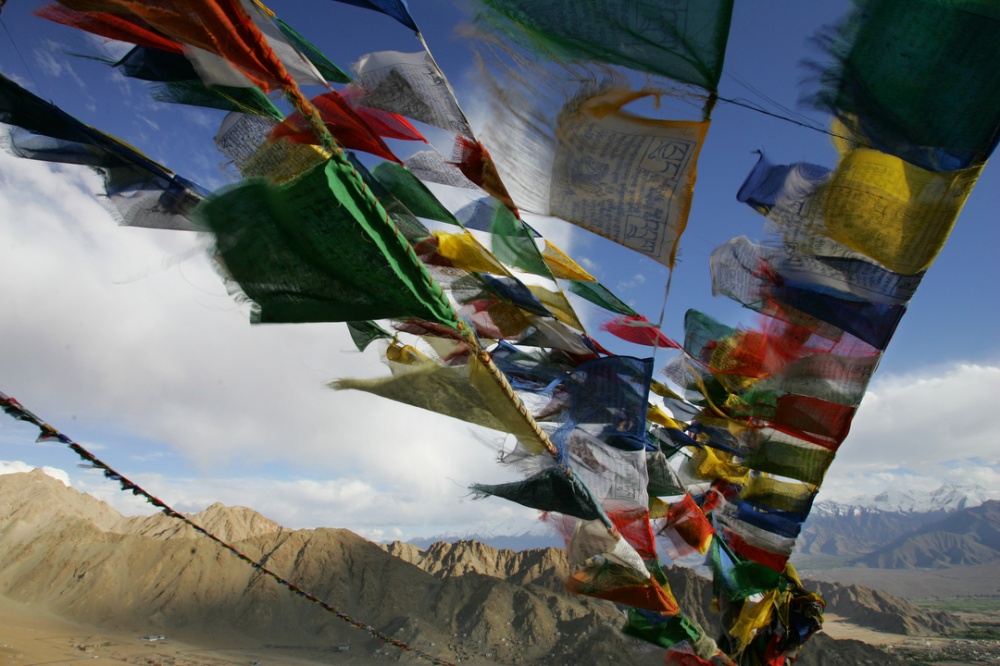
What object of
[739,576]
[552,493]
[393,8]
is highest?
[393,8]

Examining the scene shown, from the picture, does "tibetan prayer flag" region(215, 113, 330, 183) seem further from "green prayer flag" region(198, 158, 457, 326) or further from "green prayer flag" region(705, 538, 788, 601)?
"green prayer flag" region(705, 538, 788, 601)

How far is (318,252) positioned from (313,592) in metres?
54.1

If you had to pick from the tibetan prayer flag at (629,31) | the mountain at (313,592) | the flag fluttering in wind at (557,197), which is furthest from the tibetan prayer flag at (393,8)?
the mountain at (313,592)

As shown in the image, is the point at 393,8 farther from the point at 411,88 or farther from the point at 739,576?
the point at 739,576

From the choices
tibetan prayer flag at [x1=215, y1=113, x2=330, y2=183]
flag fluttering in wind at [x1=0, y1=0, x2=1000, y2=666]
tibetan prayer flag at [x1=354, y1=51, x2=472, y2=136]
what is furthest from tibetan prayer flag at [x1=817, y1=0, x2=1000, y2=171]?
tibetan prayer flag at [x1=215, y1=113, x2=330, y2=183]

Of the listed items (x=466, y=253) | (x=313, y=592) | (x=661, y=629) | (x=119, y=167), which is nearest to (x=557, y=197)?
(x=466, y=253)

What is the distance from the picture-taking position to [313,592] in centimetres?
4919

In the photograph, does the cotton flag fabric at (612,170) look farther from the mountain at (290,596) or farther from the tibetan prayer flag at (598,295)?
the mountain at (290,596)

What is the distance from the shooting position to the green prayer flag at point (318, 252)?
198cm

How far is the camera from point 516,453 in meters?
3.43

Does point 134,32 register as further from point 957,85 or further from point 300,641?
point 300,641

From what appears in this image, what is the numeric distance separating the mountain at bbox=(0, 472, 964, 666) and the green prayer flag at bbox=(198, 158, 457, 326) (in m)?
41.6

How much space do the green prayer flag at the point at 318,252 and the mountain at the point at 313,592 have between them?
41.6 m

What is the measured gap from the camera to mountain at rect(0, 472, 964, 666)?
44.1 metres
